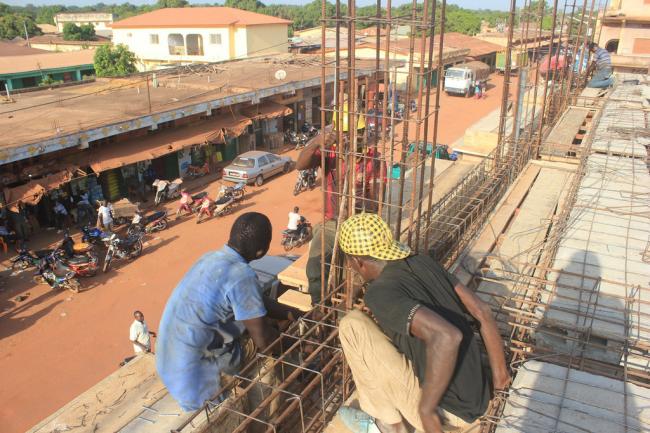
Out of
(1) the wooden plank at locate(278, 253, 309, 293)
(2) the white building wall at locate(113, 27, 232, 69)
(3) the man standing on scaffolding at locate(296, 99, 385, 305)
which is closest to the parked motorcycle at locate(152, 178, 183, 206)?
(1) the wooden plank at locate(278, 253, 309, 293)

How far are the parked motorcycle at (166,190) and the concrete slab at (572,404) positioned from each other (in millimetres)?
16469

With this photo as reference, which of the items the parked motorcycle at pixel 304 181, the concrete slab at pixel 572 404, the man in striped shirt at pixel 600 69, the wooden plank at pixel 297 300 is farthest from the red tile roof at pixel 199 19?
the concrete slab at pixel 572 404

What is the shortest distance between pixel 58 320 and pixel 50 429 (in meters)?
8.19

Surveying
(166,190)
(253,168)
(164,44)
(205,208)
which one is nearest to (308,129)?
(253,168)

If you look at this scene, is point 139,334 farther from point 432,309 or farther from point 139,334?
point 432,309

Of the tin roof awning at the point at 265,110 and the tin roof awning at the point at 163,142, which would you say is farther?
the tin roof awning at the point at 265,110

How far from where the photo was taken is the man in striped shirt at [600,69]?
60.3 feet

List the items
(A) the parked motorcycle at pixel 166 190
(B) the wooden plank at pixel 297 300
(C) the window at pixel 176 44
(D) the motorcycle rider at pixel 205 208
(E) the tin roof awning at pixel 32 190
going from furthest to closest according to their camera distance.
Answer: (C) the window at pixel 176 44, (A) the parked motorcycle at pixel 166 190, (D) the motorcycle rider at pixel 205 208, (E) the tin roof awning at pixel 32 190, (B) the wooden plank at pixel 297 300

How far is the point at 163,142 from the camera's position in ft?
59.0

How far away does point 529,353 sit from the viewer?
365cm

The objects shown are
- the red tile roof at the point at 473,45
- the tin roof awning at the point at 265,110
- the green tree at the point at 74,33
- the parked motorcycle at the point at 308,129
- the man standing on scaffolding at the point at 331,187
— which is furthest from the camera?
the green tree at the point at 74,33

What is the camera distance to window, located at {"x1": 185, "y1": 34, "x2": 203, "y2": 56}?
3878cm

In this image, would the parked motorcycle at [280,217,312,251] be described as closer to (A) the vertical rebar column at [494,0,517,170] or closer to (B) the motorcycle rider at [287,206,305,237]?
(B) the motorcycle rider at [287,206,305,237]

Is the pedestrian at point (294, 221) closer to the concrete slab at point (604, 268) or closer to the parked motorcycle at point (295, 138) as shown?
the concrete slab at point (604, 268)
